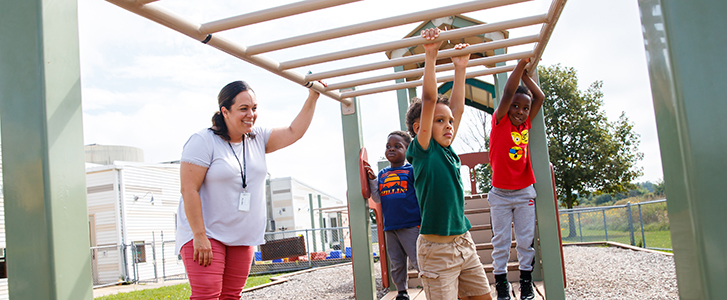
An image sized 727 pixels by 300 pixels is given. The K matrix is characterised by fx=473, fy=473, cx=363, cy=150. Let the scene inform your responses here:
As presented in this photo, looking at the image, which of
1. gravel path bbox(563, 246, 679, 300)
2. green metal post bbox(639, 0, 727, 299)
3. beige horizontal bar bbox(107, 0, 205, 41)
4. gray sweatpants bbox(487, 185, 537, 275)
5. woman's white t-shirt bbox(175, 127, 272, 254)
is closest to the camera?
green metal post bbox(639, 0, 727, 299)

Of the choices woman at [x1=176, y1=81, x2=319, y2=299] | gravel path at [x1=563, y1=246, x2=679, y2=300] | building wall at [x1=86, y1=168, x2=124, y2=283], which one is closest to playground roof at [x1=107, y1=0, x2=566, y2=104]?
woman at [x1=176, y1=81, x2=319, y2=299]

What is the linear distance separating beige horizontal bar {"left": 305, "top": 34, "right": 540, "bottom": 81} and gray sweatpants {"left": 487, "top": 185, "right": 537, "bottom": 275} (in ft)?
3.88

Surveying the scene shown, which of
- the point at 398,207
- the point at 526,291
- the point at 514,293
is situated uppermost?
the point at 398,207

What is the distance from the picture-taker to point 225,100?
232cm

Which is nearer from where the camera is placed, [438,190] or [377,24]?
[377,24]

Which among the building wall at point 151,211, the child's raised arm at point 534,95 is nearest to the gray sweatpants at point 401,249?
the child's raised arm at point 534,95

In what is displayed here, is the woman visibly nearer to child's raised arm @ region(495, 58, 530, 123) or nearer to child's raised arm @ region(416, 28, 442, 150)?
child's raised arm @ region(416, 28, 442, 150)

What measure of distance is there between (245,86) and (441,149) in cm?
106

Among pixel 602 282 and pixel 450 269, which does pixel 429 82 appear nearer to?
pixel 450 269

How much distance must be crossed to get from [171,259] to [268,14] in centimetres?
1890

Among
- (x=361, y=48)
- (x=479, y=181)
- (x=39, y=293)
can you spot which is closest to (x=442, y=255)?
(x=361, y=48)

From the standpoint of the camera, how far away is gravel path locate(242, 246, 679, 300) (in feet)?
15.3

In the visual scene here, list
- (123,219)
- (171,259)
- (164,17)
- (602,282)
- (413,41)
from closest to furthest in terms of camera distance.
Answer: (164,17), (413,41), (602,282), (123,219), (171,259)

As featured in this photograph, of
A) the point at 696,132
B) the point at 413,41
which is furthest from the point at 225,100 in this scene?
the point at 696,132
